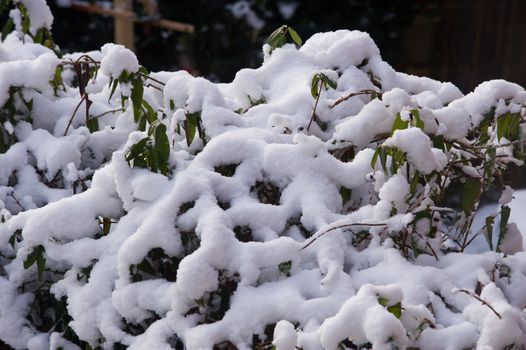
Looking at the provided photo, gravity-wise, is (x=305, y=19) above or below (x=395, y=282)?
below

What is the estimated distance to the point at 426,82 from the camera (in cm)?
244

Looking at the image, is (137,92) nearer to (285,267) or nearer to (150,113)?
(150,113)

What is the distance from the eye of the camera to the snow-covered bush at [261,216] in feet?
Answer: 5.55

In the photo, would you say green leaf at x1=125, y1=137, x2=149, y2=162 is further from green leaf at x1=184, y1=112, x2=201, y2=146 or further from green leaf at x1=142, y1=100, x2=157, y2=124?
green leaf at x1=142, y1=100, x2=157, y2=124

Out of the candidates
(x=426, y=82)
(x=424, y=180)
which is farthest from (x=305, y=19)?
(x=424, y=180)

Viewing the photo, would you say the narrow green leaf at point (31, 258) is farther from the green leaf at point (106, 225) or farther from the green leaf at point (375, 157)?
the green leaf at point (375, 157)

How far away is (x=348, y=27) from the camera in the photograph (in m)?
7.30

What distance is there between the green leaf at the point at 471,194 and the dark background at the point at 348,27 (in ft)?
17.1

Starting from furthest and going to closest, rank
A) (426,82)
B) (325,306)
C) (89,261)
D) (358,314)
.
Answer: (426,82) → (89,261) → (325,306) → (358,314)

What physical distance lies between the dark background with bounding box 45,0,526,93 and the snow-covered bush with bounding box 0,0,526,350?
200 inches

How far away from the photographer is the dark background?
7.34m

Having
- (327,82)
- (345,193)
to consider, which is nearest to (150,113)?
(327,82)

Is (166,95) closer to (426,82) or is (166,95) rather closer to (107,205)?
(107,205)

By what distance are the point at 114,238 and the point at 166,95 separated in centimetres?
44
